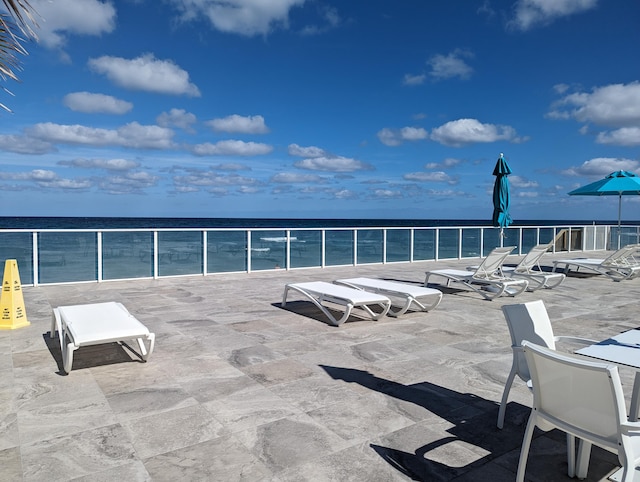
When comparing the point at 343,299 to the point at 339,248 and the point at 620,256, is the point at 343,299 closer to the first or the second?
the point at 339,248

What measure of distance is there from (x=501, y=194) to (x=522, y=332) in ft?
25.1

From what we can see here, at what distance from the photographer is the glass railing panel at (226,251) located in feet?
Result: 31.6

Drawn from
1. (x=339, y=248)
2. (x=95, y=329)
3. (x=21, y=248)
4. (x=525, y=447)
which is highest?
(x=21, y=248)

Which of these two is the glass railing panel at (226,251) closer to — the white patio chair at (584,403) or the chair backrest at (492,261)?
the chair backrest at (492,261)

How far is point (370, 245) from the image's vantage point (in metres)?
11.6

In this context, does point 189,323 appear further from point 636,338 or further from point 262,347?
point 636,338

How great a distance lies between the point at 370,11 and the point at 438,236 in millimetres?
9667

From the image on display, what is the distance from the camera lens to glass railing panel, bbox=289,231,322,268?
1064 centimetres

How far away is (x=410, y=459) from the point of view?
2305 mm

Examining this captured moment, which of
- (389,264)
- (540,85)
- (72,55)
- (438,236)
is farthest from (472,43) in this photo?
(72,55)

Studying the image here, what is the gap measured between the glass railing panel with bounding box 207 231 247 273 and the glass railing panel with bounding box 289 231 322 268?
3.88 ft

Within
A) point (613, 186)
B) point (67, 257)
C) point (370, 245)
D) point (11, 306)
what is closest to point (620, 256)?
point (613, 186)

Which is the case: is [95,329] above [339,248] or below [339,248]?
below

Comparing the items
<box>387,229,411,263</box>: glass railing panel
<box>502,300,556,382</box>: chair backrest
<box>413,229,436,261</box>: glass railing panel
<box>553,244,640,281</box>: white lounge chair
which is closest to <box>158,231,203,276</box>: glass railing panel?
<box>387,229,411,263</box>: glass railing panel
